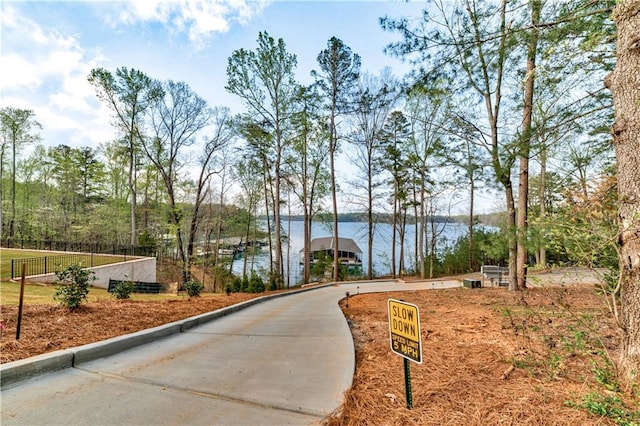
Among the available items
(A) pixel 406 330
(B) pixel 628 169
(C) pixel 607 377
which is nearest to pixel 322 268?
(C) pixel 607 377

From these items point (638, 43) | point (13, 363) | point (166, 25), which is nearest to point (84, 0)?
point (166, 25)

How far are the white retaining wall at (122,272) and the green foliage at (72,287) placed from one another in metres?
8.81

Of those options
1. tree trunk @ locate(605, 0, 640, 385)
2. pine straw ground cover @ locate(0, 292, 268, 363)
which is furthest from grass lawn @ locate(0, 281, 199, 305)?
tree trunk @ locate(605, 0, 640, 385)

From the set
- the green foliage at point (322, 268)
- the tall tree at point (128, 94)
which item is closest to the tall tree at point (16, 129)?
the tall tree at point (128, 94)

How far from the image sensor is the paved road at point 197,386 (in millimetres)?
1912

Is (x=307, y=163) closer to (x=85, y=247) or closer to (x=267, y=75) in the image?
(x=267, y=75)

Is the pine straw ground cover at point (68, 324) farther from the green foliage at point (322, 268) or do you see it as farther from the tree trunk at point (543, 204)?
the green foliage at point (322, 268)

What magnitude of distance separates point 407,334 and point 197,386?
191 centimetres

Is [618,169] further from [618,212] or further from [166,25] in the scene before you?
[166,25]

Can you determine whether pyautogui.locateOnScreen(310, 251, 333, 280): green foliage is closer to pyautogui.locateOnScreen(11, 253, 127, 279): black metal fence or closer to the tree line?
the tree line

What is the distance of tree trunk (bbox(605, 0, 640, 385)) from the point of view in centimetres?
211

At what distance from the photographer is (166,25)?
820 centimetres

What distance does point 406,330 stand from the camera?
6.45 feet

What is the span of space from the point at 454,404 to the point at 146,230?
27424 mm
